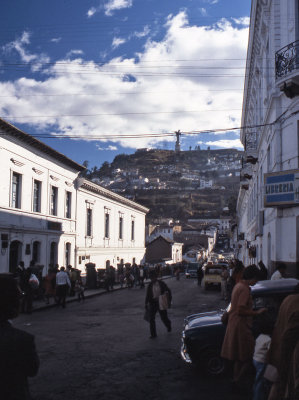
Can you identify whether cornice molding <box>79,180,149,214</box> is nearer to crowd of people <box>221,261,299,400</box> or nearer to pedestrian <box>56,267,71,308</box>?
pedestrian <box>56,267,71,308</box>

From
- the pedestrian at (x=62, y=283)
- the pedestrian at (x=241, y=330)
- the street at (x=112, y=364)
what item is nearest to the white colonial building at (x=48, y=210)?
the pedestrian at (x=62, y=283)

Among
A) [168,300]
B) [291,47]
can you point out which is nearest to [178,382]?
[168,300]

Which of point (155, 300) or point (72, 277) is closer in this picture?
point (155, 300)

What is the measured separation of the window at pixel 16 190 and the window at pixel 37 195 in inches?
75.0

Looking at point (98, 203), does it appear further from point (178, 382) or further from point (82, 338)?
point (178, 382)

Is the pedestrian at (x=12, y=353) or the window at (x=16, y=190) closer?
the pedestrian at (x=12, y=353)

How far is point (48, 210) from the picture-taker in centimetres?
2709

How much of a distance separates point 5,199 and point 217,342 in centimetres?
1677

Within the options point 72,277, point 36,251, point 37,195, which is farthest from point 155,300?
point 37,195

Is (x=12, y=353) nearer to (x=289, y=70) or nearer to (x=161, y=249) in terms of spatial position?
(x=289, y=70)

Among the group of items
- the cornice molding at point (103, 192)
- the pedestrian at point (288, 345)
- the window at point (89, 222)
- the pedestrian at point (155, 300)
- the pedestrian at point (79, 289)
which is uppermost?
the cornice molding at point (103, 192)

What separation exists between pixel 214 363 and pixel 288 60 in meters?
11.4

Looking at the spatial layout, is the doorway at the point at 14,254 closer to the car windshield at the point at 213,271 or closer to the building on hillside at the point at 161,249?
the car windshield at the point at 213,271

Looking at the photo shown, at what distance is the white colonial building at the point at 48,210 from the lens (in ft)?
72.5
